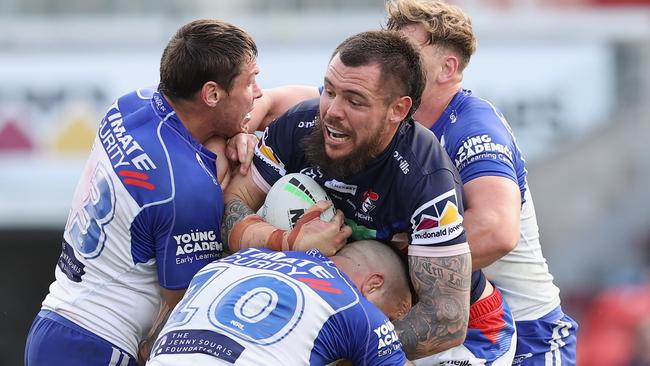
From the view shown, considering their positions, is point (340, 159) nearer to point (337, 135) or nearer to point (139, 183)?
point (337, 135)

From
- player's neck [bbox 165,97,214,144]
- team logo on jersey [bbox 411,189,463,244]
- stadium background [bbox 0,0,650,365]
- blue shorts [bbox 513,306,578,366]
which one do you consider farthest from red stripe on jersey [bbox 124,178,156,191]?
stadium background [bbox 0,0,650,365]

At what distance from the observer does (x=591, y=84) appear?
1450 centimetres

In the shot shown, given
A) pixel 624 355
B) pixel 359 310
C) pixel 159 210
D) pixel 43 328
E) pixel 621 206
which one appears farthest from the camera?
pixel 621 206

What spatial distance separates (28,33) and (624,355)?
705cm

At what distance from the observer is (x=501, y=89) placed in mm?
14109

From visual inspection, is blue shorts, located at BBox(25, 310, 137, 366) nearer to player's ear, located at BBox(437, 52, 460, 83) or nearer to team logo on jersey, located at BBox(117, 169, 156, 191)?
team logo on jersey, located at BBox(117, 169, 156, 191)

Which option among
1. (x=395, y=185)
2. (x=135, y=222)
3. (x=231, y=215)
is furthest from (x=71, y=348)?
(x=395, y=185)

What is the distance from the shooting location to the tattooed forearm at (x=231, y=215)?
6398mm

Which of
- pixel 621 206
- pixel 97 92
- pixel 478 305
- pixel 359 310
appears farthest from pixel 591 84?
pixel 359 310

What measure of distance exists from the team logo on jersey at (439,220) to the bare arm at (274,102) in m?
1.30

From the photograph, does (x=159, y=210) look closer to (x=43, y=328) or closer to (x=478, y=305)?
(x=43, y=328)

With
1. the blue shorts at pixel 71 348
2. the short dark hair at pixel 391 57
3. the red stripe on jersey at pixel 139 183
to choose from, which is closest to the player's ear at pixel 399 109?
the short dark hair at pixel 391 57

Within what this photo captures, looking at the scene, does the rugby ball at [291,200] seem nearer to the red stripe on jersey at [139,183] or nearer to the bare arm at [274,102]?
the red stripe on jersey at [139,183]

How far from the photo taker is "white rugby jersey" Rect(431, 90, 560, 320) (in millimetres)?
6637
